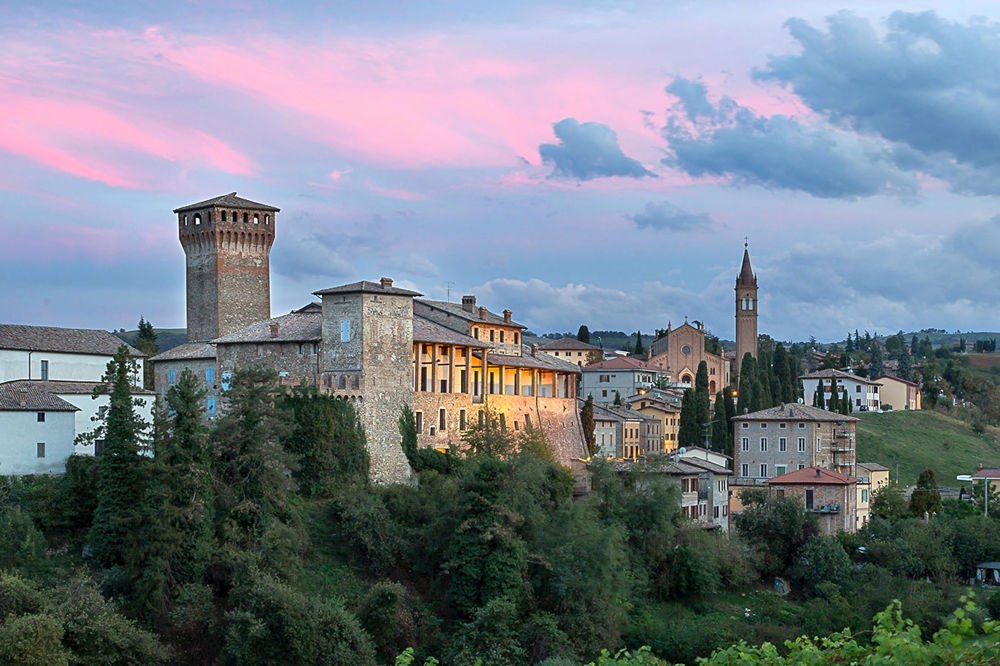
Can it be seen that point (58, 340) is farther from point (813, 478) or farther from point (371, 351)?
point (813, 478)

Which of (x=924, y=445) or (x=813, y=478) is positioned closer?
(x=813, y=478)

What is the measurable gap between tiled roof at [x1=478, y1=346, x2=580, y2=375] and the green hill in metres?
31.2

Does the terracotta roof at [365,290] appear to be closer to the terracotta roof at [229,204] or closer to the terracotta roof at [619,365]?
the terracotta roof at [229,204]

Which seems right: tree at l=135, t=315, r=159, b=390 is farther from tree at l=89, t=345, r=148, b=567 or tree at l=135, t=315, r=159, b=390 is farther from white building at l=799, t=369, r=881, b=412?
white building at l=799, t=369, r=881, b=412

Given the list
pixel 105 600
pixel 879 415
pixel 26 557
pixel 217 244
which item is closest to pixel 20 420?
pixel 26 557

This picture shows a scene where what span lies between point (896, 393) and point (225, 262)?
74668 mm

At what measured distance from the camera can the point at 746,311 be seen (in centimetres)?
13200

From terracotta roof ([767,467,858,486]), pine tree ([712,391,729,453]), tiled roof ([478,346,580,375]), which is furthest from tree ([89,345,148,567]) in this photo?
pine tree ([712,391,729,453])

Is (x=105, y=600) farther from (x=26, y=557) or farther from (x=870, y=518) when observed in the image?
(x=870, y=518)

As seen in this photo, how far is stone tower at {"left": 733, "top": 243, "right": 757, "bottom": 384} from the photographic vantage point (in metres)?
129

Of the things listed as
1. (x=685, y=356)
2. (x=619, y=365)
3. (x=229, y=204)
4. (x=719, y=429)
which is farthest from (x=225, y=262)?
(x=685, y=356)

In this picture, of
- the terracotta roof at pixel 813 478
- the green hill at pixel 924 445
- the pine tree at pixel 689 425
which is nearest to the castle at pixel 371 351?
the terracotta roof at pixel 813 478

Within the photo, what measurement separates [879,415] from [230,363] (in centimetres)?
7063

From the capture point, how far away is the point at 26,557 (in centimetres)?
4822
